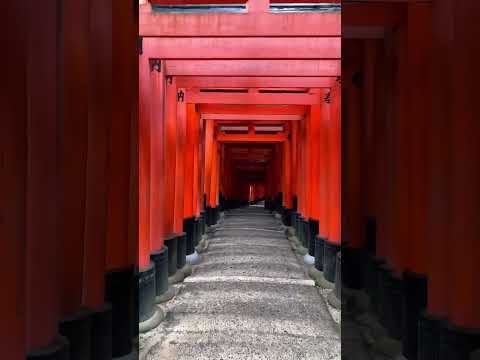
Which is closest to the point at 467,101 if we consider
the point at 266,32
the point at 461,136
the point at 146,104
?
the point at 461,136

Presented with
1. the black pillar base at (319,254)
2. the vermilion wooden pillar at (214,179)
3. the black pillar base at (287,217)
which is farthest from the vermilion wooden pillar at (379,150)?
the vermilion wooden pillar at (214,179)

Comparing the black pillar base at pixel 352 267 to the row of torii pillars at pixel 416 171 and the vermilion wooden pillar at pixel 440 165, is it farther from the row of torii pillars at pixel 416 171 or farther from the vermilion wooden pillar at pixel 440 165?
the vermilion wooden pillar at pixel 440 165

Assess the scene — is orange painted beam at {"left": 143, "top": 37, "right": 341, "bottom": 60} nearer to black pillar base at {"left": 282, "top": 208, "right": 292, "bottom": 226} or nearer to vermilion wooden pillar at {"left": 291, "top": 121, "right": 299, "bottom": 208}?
vermilion wooden pillar at {"left": 291, "top": 121, "right": 299, "bottom": 208}

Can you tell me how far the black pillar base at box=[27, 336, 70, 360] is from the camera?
2383 millimetres

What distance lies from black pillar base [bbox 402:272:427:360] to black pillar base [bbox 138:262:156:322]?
3644mm

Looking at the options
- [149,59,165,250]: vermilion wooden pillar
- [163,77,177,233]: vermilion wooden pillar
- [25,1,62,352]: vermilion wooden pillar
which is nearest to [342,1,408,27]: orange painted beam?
[25,1,62,352]: vermilion wooden pillar

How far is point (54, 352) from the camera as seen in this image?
245 cm

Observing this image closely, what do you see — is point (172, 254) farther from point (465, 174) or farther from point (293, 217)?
point (293, 217)

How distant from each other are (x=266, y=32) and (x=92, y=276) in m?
3.90

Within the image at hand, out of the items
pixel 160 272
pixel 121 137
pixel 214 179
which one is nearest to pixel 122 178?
pixel 121 137

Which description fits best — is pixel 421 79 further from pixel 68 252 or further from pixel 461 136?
pixel 68 252

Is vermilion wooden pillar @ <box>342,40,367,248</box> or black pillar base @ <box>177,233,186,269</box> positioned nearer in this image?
vermilion wooden pillar @ <box>342,40,367,248</box>

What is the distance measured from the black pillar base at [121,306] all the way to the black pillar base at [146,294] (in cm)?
181

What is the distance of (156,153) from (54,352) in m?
4.91
